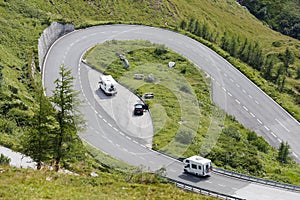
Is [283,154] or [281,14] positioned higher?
[281,14]

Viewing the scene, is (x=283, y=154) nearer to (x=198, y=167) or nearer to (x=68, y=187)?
(x=198, y=167)

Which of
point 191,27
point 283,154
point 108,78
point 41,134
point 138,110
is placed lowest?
point 41,134

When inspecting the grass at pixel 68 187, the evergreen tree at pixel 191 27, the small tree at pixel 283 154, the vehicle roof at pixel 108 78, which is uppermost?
the evergreen tree at pixel 191 27

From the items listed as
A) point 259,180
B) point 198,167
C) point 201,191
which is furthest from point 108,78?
point 201,191

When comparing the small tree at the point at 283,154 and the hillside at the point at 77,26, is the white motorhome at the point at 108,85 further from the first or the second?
the small tree at the point at 283,154

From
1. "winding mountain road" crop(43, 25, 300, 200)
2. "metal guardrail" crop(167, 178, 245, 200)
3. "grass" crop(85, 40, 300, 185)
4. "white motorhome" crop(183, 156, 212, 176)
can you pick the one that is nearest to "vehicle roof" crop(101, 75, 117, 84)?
"winding mountain road" crop(43, 25, 300, 200)

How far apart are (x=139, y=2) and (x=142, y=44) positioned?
84.3 ft

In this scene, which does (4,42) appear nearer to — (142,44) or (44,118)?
(142,44)

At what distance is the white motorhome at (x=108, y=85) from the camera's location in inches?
2837

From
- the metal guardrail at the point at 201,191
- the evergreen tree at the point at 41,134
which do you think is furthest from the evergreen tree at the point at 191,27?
the evergreen tree at the point at 41,134

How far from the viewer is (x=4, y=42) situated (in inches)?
2889

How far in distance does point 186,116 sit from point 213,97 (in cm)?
1534

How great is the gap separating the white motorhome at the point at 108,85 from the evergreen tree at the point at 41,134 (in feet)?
109

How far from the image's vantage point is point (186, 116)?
68.0 meters
